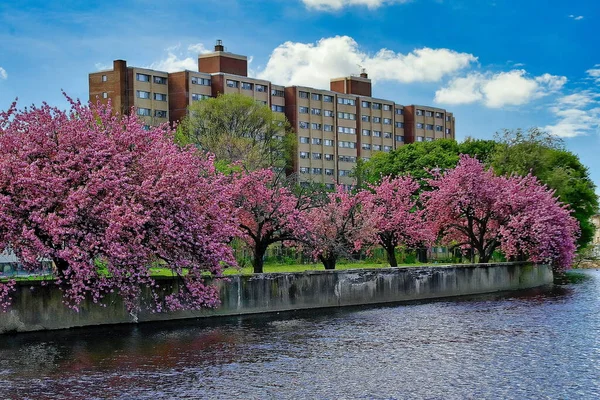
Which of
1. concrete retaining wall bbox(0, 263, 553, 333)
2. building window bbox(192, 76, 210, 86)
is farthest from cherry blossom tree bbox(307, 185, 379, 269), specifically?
building window bbox(192, 76, 210, 86)

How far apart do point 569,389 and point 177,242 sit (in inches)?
793

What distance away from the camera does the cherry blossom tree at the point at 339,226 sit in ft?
181

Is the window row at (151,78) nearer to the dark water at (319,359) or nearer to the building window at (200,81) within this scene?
the building window at (200,81)

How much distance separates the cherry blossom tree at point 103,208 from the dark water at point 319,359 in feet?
7.70

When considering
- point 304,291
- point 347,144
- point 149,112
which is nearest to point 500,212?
point 304,291

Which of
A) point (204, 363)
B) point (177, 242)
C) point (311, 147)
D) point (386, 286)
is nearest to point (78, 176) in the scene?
point (177, 242)

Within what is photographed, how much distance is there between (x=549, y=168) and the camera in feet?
304

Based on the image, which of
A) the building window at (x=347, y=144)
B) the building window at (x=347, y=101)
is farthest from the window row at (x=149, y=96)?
the building window at (x=347, y=144)

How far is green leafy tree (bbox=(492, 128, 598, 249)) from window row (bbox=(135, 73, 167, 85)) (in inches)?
2773

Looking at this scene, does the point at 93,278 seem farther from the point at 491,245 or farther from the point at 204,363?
the point at 491,245

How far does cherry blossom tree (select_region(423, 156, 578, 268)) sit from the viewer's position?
6744 cm

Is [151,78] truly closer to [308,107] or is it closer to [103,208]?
[308,107]

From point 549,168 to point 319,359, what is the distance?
6973 centimetres

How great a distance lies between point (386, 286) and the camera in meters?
51.8
